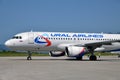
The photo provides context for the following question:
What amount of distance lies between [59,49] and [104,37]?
6444 millimetres

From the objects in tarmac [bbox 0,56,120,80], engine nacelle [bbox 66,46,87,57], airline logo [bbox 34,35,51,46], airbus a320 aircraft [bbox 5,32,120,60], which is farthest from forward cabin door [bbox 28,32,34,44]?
tarmac [bbox 0,56,120,80]

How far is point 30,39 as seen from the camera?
32531mm

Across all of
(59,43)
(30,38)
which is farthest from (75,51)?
(30,38)

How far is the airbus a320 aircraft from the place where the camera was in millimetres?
32219

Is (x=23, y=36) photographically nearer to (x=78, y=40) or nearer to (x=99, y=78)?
(x=78, y=40)

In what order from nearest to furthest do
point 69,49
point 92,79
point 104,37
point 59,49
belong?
point 92,79 < point 69,49 < point 59,49 < point 104,37

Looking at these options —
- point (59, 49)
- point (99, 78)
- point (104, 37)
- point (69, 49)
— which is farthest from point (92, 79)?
point (104, 37)

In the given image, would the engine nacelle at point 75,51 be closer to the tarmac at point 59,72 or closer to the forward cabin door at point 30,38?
the forward cabin door at point 30,38

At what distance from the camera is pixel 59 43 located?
3366 centimetres

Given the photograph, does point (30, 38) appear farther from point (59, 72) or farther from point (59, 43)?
point (59, 72)

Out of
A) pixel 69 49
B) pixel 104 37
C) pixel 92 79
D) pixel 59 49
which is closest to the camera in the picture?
pixel 92 79

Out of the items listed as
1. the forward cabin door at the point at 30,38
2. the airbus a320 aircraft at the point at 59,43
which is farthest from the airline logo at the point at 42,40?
the forward cabin door at the point at 30,38

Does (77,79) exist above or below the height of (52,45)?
below

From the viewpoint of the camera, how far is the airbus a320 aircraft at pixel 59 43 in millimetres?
32219
